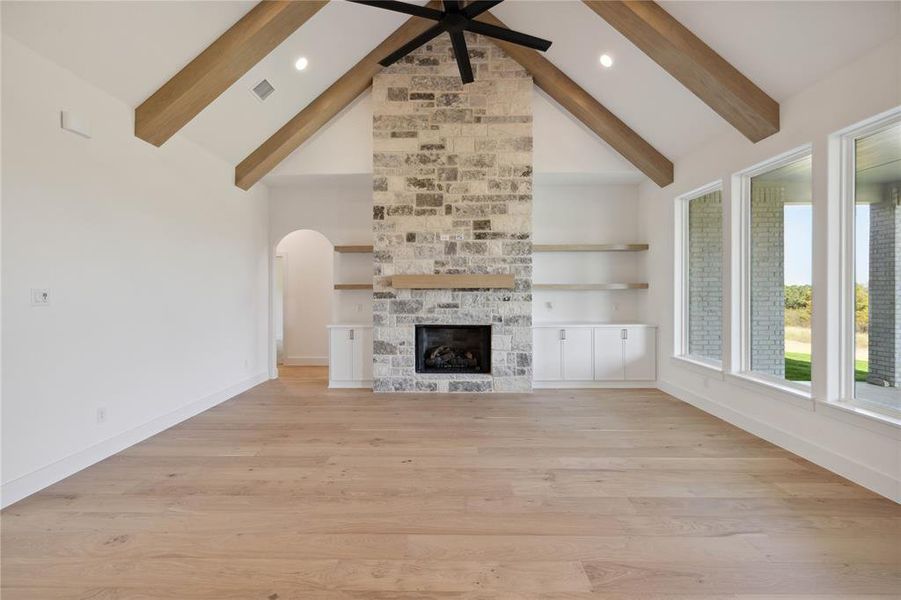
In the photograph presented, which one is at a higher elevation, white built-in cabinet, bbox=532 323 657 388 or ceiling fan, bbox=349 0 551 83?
ceiling fan, bbox=349 0 551 83

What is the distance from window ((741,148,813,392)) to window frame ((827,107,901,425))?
0.25 m

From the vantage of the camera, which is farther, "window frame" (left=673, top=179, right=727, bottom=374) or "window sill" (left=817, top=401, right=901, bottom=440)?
"window frame" (left=673, top=179, right=727, bottom=374)

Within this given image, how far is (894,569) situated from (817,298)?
182 centimetres

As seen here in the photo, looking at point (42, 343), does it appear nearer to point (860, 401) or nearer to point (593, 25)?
point (593, 25)


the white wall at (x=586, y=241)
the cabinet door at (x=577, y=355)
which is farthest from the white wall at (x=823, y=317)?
the white wall at (x=586, y=241)

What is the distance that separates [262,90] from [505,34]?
2.42 metres

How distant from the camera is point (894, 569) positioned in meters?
1.84

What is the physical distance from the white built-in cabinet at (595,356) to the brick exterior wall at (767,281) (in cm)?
158

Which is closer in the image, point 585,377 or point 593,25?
point 593,25

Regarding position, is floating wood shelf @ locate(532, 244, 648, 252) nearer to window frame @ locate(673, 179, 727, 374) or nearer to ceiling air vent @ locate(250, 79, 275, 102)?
window frame @ locate(673, 179, 727, 374)

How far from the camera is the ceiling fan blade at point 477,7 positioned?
302cm

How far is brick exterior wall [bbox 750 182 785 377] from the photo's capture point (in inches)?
140

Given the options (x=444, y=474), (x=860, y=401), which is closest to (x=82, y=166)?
(x=444, y=474)

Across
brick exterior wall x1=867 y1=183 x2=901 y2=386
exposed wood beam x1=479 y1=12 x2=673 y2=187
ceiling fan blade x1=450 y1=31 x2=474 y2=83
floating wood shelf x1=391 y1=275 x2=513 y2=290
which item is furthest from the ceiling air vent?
brick exterior wall x1=867 y1=183 x2=901 y2=386
